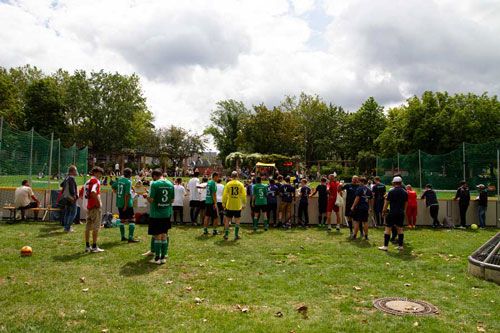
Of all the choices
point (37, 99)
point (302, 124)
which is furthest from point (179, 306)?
point (302, 124)

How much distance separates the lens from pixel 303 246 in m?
10.9

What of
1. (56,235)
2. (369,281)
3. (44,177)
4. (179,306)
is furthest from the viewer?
(44,177)

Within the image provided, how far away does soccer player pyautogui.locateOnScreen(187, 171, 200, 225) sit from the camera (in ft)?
48.9

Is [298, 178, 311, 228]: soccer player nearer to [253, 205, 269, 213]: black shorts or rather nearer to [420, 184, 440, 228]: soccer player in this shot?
[253, 205, 269, 213]: black shorts

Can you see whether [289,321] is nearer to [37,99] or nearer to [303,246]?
[303,246]

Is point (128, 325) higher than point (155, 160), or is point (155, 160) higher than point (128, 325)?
point (155, 160)

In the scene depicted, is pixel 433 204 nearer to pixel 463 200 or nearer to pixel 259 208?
pixel 463 200

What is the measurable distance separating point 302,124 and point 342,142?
7.78 m

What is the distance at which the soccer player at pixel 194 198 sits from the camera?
1491 centimetres

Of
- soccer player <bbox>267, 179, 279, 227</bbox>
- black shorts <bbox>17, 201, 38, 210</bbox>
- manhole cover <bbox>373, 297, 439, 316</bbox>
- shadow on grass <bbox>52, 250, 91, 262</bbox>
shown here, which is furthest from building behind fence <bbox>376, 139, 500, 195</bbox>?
black shorts <bbox>17, 201, 38, 210</bbox>

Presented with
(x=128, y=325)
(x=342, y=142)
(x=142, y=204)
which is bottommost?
(x=128, y=325)

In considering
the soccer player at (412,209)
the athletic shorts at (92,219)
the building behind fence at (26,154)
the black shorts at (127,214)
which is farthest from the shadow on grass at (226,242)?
the building behind fence at (26,154)

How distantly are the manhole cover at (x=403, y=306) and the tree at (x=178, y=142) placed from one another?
62886 millimetres

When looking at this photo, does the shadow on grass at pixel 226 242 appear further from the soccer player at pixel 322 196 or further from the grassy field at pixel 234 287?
the soccer player at pixel 322 196
